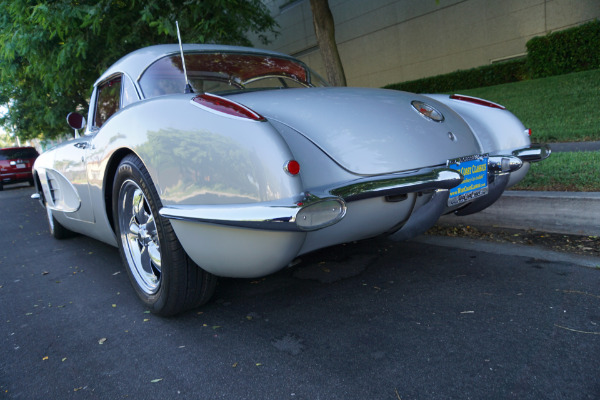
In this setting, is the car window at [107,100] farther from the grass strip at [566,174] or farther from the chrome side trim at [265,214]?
the grass strip at [566,174]

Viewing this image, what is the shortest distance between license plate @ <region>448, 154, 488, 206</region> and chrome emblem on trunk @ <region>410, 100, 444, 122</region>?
0.90 ft

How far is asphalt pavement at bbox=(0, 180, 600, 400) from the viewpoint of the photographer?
5.81 ft

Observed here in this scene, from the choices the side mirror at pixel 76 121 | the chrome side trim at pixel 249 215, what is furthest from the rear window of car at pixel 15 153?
the chrome side trim at pixel 249 215

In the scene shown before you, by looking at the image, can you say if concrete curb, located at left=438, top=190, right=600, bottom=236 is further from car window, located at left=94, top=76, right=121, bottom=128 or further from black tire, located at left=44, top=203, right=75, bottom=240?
black tire, located at left=44, top=203, right=75, bottom=240

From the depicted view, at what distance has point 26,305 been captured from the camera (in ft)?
10.1

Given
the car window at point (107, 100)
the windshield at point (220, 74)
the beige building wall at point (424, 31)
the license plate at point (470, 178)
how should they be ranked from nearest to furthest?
the license plate at point (470, 178) < the windshield at point (220, 74) < the car window at point (107, 100) < the beige building wall at point (424, 31)

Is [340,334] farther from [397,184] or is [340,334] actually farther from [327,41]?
[327,41]

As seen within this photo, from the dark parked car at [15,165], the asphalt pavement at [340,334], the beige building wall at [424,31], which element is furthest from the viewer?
the dark parked car at [15,165]

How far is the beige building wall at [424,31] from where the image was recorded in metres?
10.7

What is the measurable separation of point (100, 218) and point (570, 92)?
8.53 meters

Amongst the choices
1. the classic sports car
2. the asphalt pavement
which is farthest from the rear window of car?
the classic sports car

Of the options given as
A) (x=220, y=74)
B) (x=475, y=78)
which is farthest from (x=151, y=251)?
(x=475, y=78)

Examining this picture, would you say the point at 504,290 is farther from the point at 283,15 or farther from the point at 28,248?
the point at 283,15

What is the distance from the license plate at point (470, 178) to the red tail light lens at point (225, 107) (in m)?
1.08
